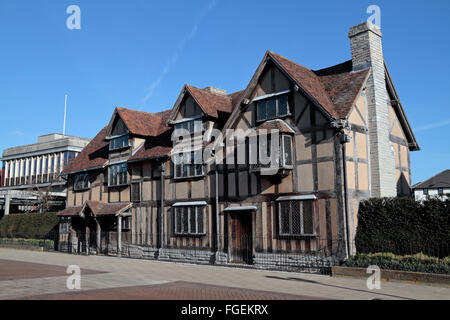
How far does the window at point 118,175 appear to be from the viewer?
26609 millimetres

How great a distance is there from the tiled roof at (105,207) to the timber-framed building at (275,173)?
9 cm

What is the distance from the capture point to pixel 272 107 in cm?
2002

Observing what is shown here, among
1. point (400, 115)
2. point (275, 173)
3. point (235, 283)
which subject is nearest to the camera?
point (235, 283)

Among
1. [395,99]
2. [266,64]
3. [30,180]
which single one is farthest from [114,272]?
[30,180]

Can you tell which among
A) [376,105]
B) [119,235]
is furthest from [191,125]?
[376,105]

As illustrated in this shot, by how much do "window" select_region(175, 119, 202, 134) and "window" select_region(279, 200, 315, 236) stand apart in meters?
6.74

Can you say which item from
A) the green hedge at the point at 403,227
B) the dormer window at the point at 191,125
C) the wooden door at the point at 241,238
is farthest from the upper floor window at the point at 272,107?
the green hedge at the point at 403,227

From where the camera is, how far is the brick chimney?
19.1 m

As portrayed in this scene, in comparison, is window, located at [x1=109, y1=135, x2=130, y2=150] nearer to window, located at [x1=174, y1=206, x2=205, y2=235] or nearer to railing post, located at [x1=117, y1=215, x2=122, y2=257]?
railing post, located at [x1=117, y1=215, x2=122, y2=257]

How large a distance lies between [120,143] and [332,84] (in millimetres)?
13784

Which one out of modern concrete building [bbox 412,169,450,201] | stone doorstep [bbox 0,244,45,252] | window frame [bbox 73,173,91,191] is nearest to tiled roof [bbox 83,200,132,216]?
window frame [bbox 73,173,91,191]

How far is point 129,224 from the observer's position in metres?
26.0

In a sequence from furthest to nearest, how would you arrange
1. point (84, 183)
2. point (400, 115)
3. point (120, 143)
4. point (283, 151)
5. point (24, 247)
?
1. point (24, 247)
2. point (84, 183)
3. point (120, 143)
4. point (400, 115)
5. point (283, 151)

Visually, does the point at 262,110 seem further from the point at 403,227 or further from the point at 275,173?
the point at 403,227
